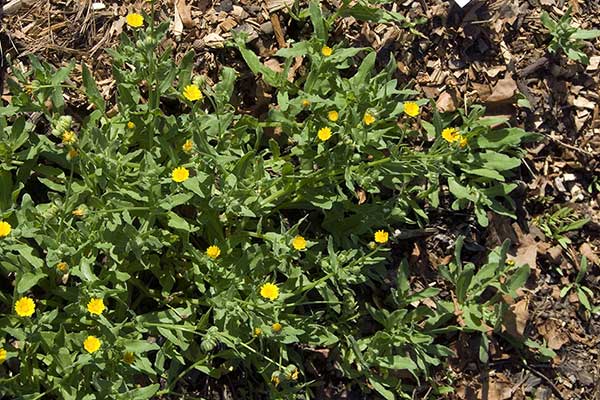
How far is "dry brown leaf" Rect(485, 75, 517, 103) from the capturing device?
5203 mm

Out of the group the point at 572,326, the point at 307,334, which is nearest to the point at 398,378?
the point at 307,334

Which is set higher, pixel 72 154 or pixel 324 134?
pixel 72 154

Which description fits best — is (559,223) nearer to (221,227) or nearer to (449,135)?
(449,135)

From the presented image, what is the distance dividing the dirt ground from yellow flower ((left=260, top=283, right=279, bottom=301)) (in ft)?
3.41

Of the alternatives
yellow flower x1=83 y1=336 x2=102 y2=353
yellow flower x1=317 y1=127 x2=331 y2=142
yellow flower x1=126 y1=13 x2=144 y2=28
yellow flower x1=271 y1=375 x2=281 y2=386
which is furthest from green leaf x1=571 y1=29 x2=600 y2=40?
yellow flower x1=83 y1=336 x2=102 y2=353

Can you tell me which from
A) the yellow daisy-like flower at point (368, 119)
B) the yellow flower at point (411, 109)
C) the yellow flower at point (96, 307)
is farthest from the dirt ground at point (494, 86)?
the yellow flower at point (96, 307)

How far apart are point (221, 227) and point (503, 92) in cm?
218

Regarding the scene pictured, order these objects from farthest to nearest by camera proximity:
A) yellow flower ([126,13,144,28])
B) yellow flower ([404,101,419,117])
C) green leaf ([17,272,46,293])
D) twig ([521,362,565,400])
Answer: twig ([521,362,565,400]) → yellow flower ([404,101,419,117]) → yellow flower ([126,13,144,28]) → green leaf ([17,272,46,293])

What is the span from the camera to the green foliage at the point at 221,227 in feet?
12.9

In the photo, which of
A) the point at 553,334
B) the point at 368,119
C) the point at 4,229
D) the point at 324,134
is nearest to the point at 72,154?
the point at 4,229

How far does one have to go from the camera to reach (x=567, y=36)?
17.5ft

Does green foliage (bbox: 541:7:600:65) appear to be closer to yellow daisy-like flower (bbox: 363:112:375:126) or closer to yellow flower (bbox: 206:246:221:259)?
yellow daisy-like flower (bbox: 363:112:375:126)

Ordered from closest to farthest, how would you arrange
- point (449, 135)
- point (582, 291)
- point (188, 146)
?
point (188, 146) < point (449, 135) < point (582, 291)

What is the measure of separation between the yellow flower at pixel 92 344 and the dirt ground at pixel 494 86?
155 centimetres
